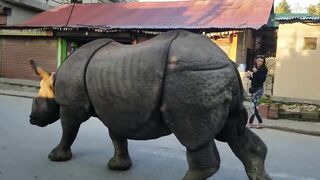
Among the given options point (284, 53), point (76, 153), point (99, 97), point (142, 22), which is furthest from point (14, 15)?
point (99, 97)

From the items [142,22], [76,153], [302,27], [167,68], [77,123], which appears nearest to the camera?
[167,68]

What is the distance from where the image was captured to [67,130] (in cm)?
471

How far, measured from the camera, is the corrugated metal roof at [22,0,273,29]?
14328mm

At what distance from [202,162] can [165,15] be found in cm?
1321

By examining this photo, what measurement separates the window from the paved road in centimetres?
444

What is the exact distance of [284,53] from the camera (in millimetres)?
11656

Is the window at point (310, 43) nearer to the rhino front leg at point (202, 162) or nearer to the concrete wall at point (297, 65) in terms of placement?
the concrete wall at point (297, 65)

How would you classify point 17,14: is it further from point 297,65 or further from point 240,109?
point 240,109

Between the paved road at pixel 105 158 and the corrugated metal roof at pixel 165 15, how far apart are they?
7.37m

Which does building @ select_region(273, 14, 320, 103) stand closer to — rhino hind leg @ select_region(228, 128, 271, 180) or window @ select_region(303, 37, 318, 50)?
window @ select_region(303, 37, 318, 50)

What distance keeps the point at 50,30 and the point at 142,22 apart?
392 cm

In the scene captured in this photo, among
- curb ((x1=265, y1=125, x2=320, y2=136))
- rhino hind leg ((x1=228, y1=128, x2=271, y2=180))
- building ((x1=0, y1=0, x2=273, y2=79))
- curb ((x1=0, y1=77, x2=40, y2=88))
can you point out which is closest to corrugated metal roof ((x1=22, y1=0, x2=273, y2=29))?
building ((x1=0, y1=0, x2=273, y2=79))

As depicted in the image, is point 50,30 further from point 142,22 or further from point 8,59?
point 142,22

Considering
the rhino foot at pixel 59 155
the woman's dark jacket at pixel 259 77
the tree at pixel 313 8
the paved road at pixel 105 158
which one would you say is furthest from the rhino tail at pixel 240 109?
the tree at pixel 313 8
